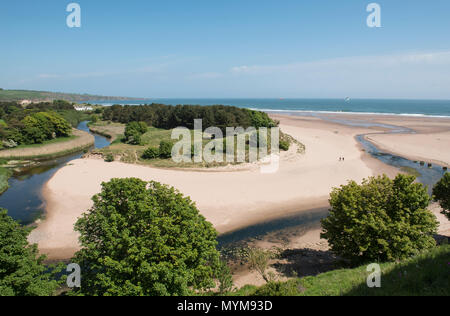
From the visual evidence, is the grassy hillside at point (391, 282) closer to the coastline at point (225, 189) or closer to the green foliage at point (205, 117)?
the coastline at point (225, 189)

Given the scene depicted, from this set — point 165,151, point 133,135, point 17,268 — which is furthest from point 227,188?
point 133,135

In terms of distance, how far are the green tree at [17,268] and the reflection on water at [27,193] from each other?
44.7ft

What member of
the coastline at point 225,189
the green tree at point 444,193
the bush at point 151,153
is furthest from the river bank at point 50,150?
the green tree at point 444,193

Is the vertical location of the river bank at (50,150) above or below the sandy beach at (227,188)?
above

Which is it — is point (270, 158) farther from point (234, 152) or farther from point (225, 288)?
point (225, 288)

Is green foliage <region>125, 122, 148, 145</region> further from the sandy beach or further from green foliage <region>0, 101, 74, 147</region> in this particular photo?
green foliage <region>0, 101, 74, 147</region>

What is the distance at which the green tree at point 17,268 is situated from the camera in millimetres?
10938

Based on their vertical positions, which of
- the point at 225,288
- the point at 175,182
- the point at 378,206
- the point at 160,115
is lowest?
the point at 225,288

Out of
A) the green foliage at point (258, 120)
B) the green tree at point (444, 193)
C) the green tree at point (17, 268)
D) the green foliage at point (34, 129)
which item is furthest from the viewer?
the green foliage at point (258, 120)

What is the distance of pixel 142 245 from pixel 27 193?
3324 centimetres

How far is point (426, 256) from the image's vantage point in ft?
43.5

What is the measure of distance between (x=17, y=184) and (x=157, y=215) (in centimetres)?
3840
